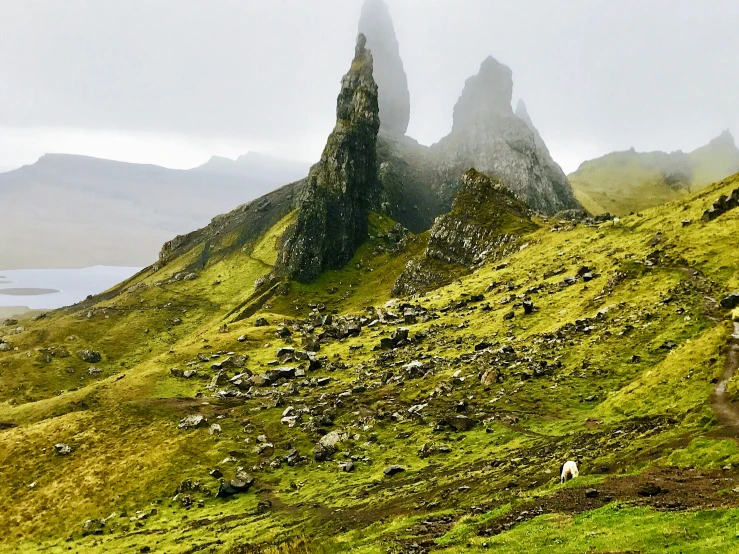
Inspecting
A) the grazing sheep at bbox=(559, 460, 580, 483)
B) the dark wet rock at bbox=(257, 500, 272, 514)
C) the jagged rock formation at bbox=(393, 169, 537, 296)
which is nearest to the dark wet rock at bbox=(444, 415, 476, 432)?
the dark wet rock at bbox=(257, 500, 272, 514)

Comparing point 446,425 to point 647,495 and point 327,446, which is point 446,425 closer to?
point 327,446

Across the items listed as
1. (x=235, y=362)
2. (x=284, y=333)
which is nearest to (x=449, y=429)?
(x=235, y=362)

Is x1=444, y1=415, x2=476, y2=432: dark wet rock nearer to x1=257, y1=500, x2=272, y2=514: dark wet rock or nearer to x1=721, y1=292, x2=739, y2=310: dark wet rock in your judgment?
x1=257, y1=500, x2=272, y2=514: dark wet rock

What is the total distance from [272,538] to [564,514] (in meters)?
25.4

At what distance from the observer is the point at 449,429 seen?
Answer: 195ft

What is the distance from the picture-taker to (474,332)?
90812 millimetres

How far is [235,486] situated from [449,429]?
87.4 ft

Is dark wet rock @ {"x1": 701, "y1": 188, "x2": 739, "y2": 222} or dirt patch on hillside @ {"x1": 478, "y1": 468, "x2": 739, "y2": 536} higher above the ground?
dark wet rock @ {"x1": 701, "y1": 188, "x2": 739, "y2": 222}

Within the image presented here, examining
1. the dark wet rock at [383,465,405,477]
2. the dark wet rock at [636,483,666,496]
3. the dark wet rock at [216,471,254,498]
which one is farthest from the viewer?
the dark wet rock at [216,471,254,498]

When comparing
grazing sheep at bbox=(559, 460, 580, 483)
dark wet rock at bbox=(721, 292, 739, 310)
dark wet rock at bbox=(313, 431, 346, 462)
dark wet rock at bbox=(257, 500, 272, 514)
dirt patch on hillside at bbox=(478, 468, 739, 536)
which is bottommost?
dark wet rock at bbox=(257, 500, 272, 514)

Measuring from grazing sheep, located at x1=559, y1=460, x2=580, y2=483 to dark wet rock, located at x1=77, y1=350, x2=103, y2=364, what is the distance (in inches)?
6334

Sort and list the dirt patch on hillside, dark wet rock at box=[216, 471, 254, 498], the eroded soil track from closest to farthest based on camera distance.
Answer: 1. the dirt patch on hillside
2. the eroded soil track
3. dark wet rock at box=[216, 471, 254, 498]

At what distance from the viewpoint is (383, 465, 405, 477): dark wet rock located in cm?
5178

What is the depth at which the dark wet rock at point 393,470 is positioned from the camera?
5178 cm
